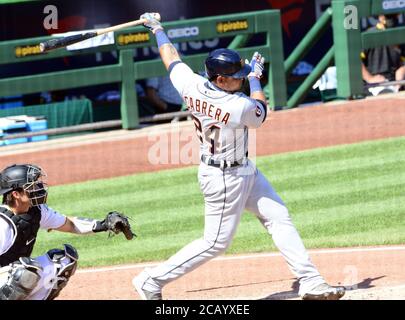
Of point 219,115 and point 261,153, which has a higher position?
point 219,115

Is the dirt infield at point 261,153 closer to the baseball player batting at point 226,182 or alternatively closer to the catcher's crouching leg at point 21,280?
the baseball player batting at point 226,182

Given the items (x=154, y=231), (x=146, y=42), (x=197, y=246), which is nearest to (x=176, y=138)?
(x=146, y=42)

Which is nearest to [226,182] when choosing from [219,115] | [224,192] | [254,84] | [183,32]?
[224,192]

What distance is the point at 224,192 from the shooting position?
23.0ft

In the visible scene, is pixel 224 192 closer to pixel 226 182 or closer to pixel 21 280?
pixel 226 182

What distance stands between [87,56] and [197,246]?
9.03 metres

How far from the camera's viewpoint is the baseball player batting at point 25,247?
20.5 feet

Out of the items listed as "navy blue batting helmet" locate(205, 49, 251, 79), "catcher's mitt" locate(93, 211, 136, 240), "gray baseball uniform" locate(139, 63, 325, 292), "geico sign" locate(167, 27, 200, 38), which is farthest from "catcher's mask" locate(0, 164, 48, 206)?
"geico sign" locate(167, 27, 200, 38)

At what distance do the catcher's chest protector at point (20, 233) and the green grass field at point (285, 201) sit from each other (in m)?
2.50

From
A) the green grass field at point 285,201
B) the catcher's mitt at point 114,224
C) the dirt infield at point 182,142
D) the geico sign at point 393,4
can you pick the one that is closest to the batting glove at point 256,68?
the catcher's mitt at point 114,224

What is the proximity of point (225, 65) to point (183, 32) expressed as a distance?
7083mm
